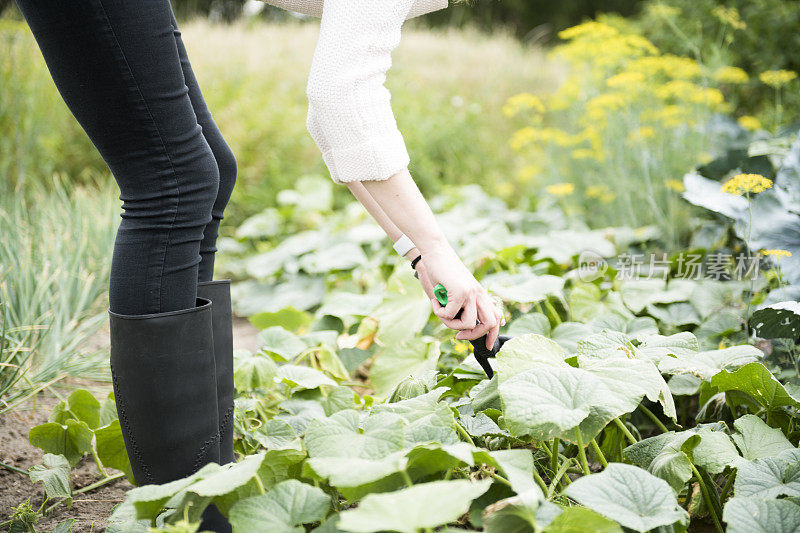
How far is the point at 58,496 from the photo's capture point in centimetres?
117

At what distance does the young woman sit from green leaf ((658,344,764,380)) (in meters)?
0.39

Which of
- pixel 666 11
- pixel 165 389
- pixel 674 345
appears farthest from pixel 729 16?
pixel 165 389

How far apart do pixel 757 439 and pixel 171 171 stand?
42.1 inches

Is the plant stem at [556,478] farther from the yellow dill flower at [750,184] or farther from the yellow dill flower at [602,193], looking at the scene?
the yellow dill flower at [602,193]

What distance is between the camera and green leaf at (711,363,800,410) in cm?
115

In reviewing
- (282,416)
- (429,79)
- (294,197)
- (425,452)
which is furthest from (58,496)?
(429,79)

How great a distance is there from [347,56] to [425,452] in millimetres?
566

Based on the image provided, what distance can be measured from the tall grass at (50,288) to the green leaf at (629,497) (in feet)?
3.72

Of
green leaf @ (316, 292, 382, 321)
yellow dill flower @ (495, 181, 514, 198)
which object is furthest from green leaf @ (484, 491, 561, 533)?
yellow dill flower @ (495, 181, 514, 198)

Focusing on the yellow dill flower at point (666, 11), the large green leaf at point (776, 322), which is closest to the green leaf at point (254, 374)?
Result: the large green leaf at point (776, 322)

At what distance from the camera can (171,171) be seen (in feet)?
3.23

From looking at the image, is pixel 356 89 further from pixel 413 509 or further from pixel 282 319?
pixel 282 319

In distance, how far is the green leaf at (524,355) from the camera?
1.07 meters

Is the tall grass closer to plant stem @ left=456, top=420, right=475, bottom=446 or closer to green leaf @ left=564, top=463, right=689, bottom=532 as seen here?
plant stem @ left=456, top=420, right=475, bottom=446
